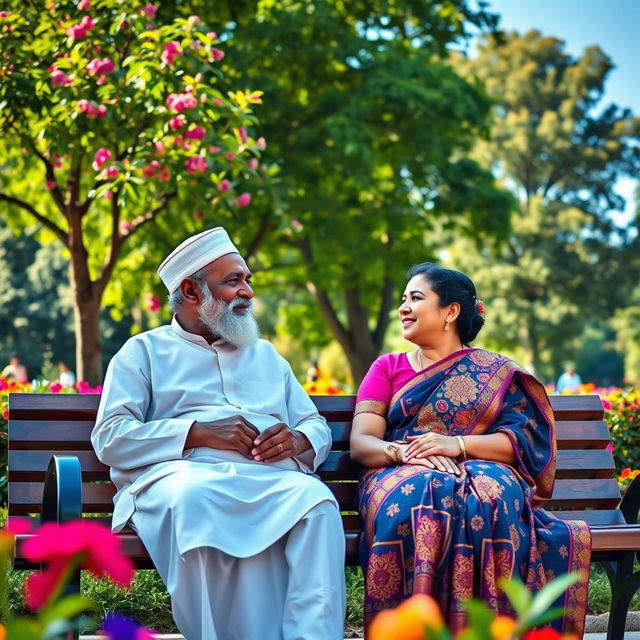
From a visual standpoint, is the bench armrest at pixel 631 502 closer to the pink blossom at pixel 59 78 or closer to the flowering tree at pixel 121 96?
the flowering tree at pixel 121 96

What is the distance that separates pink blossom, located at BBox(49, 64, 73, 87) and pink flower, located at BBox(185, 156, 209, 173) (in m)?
1.20

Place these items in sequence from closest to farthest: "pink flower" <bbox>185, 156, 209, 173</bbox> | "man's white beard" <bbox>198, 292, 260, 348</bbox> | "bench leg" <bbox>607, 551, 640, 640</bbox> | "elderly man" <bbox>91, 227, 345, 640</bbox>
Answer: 1. "elderly man" <bbox>91, 227, 345, 640</bbox>
2. "bench leg" <bbox>607, 551, 640, 640</bbox>
3. "man's white beard" <bbox>198, 292, 260, 348</bbox>
4. "pink flower" <bbox>185, 156, 209, 173</bbox>

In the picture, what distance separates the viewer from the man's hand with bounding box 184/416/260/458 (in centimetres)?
412

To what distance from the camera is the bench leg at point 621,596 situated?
4332 millimetres

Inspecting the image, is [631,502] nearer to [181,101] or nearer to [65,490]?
[65,490]

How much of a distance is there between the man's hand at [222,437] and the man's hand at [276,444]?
4 centimetres

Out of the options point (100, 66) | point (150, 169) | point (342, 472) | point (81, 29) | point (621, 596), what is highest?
point (81, 29)

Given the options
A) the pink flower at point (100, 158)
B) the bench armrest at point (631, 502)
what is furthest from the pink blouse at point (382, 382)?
the pink flower at point (100, 158)

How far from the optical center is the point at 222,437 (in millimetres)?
4129

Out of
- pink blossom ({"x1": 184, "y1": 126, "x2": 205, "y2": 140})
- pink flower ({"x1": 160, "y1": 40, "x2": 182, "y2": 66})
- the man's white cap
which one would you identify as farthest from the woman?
pink flower ({"x1": 160, "y1": 40, "x2": 182, "y2": 66})

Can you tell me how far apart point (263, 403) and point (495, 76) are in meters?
39.3

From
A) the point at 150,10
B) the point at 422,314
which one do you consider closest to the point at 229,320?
the point at 422,314

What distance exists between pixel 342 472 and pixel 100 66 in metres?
5.20

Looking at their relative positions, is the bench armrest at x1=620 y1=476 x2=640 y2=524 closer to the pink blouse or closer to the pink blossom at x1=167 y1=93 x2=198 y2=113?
the pink blouse
